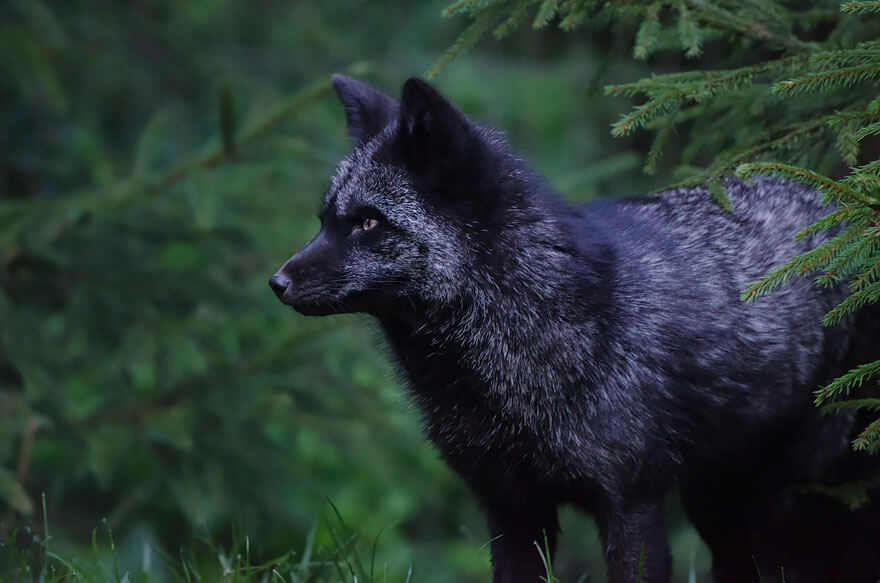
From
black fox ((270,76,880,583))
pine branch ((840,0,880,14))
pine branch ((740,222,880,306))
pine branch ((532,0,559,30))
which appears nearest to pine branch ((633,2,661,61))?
pine branch ((532,0,559,30))

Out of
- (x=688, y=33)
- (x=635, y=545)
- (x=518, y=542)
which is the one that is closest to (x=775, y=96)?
(x=688, y=33)

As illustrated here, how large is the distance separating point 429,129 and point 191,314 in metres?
3.78

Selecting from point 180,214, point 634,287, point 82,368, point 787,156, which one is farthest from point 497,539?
point 82,368

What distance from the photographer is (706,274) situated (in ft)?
12.0

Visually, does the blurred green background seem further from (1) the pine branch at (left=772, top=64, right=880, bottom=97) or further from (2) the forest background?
(1) the pine branch at (left=772, top=64, right=880, bottom=97)

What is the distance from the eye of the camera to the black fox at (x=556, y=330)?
3398 millimetres

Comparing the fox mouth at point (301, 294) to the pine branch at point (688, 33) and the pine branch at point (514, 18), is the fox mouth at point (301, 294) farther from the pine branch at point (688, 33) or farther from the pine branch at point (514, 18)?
the pine branch at point (688, 33)

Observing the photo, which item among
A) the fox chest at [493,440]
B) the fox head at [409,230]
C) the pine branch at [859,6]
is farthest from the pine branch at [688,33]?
the fox chest at [493,440]

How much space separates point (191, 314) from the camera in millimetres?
6711

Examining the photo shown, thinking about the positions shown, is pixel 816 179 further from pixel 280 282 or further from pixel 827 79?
pixel 280 282

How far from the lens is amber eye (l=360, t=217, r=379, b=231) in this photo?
3.54 meters

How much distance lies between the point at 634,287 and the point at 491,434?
0.77 metres

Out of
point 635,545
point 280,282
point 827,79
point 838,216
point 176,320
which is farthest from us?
point 176,320

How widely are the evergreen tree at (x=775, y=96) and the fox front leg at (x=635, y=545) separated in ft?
2.42
